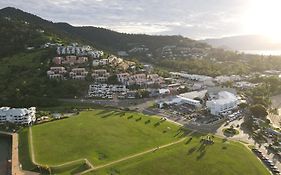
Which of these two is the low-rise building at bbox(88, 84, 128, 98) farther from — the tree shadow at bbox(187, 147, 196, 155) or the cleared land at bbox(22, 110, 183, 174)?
the tree shadow at bbox(187, 147, 196, 155)

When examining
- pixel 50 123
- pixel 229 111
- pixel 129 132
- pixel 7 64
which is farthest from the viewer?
pixel 7 64

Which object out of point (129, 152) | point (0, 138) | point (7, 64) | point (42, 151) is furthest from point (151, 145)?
point (7, 64)

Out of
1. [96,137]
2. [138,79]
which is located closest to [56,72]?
[138,79]

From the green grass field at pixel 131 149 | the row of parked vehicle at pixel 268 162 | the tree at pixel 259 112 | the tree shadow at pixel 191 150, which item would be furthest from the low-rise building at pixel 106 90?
the row of parked vehicle at pixel 268 162

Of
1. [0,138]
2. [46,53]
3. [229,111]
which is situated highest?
[46,53]

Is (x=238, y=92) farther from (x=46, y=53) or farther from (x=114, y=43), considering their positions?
(x=114, y=43)

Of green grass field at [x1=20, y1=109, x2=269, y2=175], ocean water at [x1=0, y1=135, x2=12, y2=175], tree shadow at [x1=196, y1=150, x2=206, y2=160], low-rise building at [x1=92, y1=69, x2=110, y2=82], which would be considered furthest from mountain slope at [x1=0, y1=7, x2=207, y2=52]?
tree shadow at [x1=196, y1=150, x2=206, y2=160]
